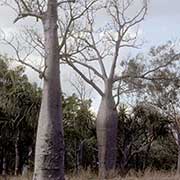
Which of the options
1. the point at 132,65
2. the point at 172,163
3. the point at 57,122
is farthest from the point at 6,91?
the point at 172,163

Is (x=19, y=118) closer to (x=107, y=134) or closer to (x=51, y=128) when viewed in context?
(x=107, y=134)

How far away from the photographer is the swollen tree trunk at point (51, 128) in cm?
736

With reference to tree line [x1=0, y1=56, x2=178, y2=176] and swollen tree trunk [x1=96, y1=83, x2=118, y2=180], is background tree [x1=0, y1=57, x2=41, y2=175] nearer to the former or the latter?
tree line [x1=0, y1=56, x2=178, y2=176]

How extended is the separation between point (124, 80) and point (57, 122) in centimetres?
767

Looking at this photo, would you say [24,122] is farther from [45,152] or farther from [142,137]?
[45,152]

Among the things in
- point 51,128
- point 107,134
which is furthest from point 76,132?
point 51,128

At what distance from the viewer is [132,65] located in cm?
1673

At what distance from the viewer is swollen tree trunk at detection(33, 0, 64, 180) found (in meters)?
7.36

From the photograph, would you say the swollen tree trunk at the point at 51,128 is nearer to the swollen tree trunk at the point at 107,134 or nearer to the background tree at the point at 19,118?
the background tree at the point at 19,118

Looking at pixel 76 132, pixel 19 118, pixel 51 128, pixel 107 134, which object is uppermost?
pixel 19 118

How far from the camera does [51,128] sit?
291 inches

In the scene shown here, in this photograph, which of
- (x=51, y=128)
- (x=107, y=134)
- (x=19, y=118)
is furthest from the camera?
(x=107, y=134)

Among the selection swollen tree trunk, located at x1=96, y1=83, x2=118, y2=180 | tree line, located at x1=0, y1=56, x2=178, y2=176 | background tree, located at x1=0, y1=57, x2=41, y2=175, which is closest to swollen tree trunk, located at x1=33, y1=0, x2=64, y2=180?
tree line, located at x1=0, y1=56, x2=178, y2=176

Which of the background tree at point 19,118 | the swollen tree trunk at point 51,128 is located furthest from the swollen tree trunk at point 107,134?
the swollen tree trunk at point 51,128
